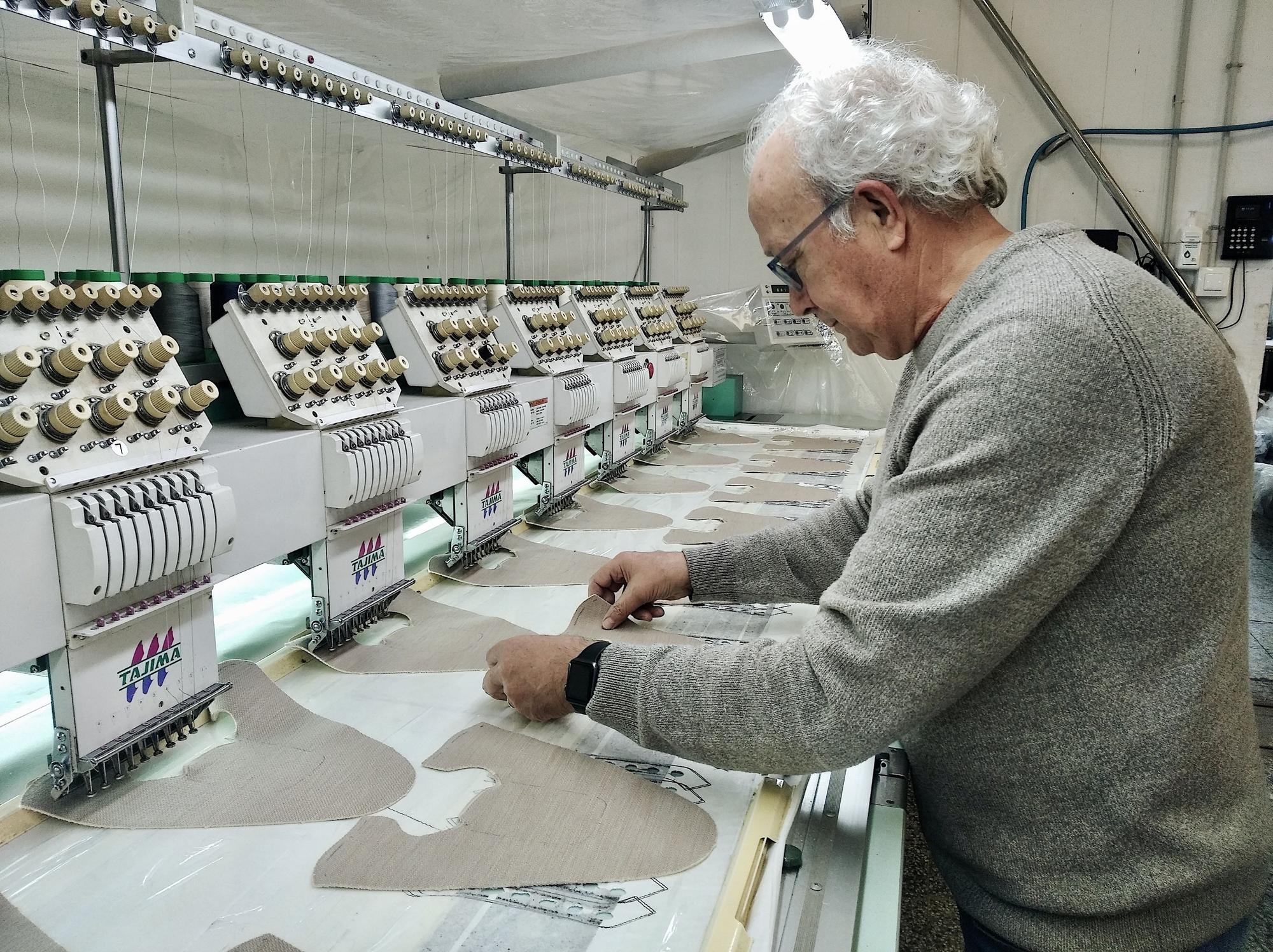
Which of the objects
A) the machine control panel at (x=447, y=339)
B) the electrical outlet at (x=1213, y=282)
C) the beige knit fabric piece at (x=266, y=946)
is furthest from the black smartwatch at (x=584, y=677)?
the electrical outlet at (x=1213, y=282)

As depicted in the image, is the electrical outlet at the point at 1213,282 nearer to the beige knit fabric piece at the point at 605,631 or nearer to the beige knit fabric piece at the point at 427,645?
the beige knit fabric piece at the point at 605,631

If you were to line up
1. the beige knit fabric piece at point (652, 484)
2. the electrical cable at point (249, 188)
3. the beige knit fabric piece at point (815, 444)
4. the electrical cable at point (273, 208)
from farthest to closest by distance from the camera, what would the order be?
1. the beige knit fabric piece at point (815, 444)
2. the beige knit fabric piece at point (652, 484)
3. the electrical cable at point (273, 208)
4. the electrical cable at point (249, 188)

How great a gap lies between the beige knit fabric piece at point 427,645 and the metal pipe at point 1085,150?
441 centimetres

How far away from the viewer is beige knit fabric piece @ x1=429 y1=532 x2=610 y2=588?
2115mm

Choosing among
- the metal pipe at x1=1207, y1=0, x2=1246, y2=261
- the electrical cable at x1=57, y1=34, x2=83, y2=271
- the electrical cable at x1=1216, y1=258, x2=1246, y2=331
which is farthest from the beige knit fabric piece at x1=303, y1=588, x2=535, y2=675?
the metal pipe at x1=1207, y1=0, x2=1246, y2=261

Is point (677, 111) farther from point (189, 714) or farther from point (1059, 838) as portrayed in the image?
point (1059, 838)

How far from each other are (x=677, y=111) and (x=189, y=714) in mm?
3422

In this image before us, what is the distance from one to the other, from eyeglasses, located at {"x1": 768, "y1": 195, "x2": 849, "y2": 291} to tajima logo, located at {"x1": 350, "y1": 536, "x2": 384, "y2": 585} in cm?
103

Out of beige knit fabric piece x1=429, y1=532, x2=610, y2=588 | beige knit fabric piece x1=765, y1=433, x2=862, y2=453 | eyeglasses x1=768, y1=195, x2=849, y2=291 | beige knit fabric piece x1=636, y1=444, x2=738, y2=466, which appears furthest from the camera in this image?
beige knit fabric piece x1=765, y1=433, x2=862, y2=453

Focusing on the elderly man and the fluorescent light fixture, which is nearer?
the elderly man

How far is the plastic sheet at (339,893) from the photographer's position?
92cm

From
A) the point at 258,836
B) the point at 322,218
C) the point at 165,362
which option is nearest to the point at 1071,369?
the point at 258,836

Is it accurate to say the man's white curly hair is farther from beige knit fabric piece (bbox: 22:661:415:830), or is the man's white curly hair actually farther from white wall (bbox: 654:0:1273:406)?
white wall (bbox: 654:0:1273:406)

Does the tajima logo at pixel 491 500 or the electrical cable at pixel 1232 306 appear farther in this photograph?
the electrical cable at pixel 1232 306
